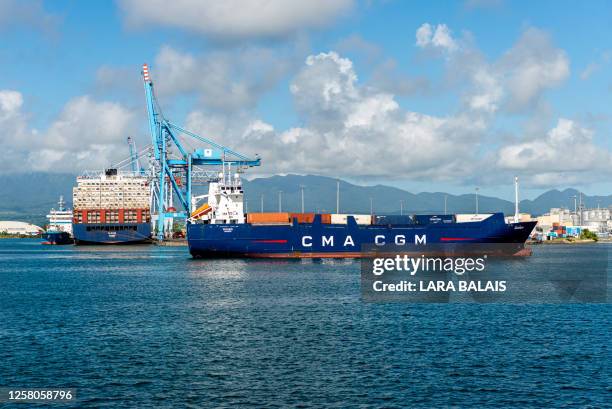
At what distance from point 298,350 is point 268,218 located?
53036mm

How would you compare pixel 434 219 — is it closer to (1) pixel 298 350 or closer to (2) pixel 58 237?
(1) pixel 298 350

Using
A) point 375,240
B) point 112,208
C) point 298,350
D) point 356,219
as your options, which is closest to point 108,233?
point 112,208

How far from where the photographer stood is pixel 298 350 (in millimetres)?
25562

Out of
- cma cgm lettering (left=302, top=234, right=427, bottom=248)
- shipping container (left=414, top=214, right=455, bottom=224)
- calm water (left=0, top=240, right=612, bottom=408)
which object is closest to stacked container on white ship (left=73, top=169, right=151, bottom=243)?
cma cgm lettering (left=302, top=234, right=427, bottom=248)

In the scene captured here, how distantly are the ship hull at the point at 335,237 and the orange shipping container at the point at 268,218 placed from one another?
3.66 metres

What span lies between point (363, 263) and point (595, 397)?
162 feet

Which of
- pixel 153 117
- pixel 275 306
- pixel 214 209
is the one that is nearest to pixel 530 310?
pixel 275 306

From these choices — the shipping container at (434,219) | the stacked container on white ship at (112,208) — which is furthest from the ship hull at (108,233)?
the shipping container at (434,219)

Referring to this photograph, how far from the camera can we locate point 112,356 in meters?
24.6

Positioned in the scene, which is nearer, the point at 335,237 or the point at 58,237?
the point at 335,237

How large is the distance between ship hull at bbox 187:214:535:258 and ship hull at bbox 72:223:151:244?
204ft

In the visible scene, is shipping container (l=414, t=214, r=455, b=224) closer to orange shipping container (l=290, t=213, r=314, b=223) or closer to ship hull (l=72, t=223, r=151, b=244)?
orange shipping container (l=290, t=213, r=314, b=223)

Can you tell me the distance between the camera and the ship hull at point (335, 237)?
71625 millimetres

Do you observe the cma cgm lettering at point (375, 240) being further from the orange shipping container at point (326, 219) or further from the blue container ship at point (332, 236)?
the orange shipping container at point (326, 219)
